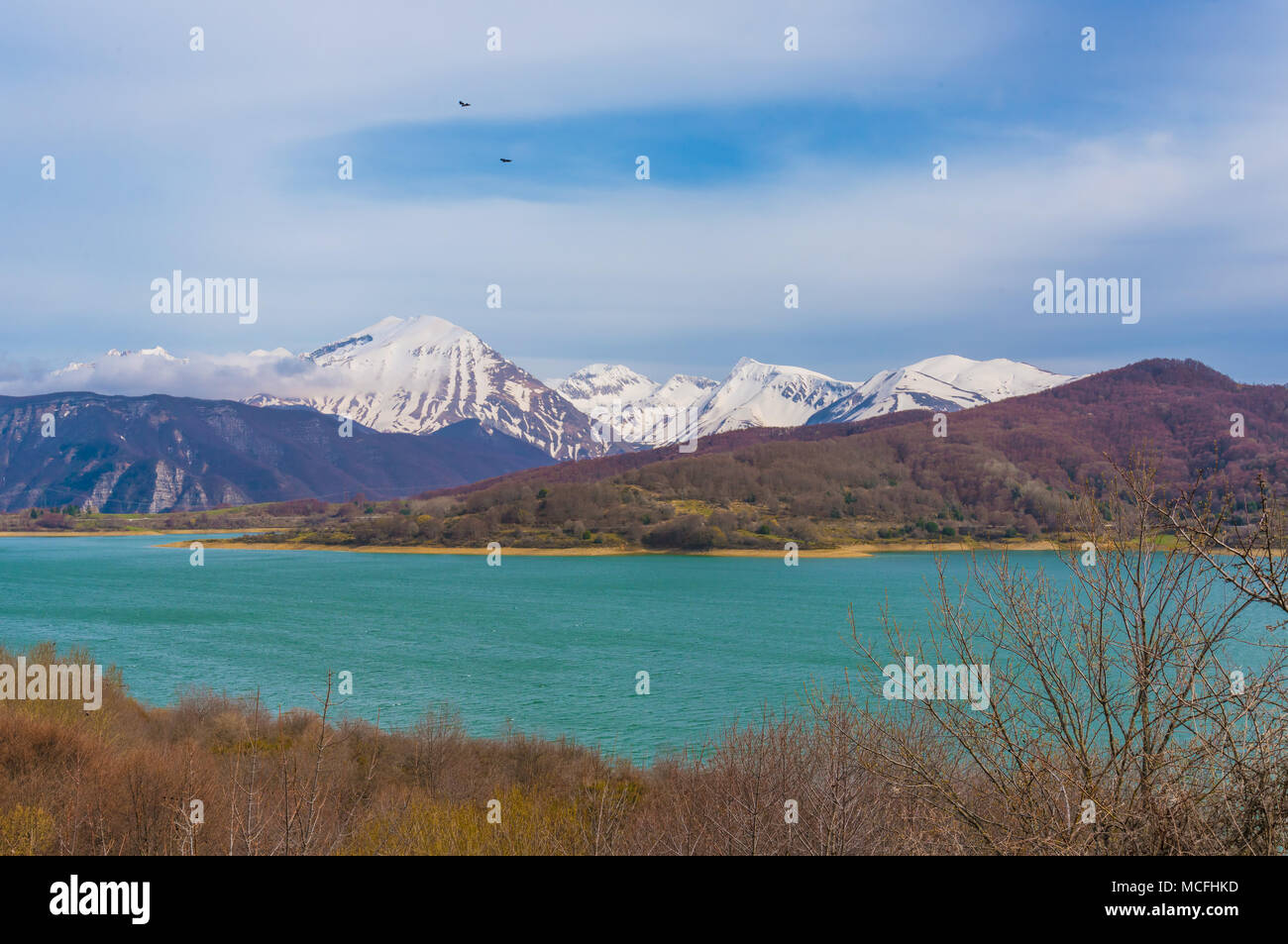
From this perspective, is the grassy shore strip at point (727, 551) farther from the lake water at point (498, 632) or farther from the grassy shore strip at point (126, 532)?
the grassy shore strip at point (126, 532)

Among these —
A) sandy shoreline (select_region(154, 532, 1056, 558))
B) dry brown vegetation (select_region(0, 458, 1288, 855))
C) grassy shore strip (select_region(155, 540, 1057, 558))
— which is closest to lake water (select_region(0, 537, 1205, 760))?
dry brown vegetation (select_region(0, 458, 1288, 855))

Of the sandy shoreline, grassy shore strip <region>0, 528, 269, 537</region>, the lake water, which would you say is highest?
grassy shore strip <region>0, 528, 269, 537</region>

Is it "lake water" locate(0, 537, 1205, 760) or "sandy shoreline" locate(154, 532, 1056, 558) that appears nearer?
"lake water" locate(0, 537, 1205, 760)

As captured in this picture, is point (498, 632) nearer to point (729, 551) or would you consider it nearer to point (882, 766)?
point (882, 766)

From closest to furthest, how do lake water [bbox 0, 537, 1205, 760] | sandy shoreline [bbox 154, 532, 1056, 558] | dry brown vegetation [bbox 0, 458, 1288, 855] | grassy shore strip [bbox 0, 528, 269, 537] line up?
1. dry brown vegetation [bbox 0, 458, 1288, 855]
2. lake water [bbox 0, 537, 1205, 760]
3. sandy shoreline [bbox 154, 532, 1056, 558]
4. grassy shore strip [bbox 0, 528, 269, 537]

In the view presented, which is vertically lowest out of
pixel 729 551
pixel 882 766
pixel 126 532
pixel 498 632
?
pixel 498 632

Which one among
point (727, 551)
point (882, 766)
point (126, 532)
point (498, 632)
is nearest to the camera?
point (882, 766)

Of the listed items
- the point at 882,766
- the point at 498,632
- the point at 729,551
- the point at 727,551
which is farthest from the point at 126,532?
the point at 882,766

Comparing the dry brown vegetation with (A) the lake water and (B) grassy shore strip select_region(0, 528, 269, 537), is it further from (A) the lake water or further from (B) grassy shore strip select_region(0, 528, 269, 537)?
(B) grassy shore strip select_region(0, 528, 269, 537)
